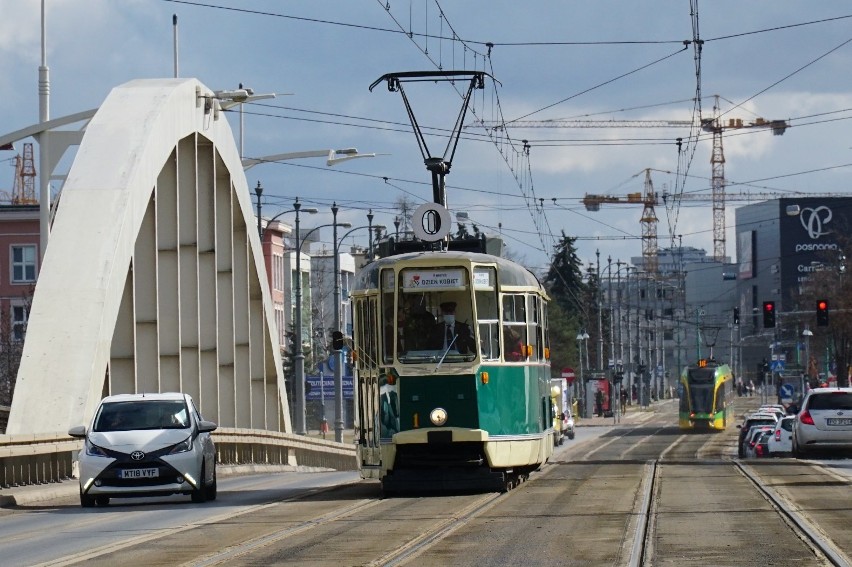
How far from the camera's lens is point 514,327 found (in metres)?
20.3

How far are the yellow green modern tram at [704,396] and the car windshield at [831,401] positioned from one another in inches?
1418

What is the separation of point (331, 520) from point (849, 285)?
57733 millimetres

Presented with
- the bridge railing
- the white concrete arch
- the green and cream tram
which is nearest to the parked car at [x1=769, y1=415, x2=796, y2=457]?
the bridge railing

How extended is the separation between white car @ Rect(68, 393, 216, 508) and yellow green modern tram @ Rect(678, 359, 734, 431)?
49879 millimetres

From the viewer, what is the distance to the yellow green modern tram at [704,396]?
227 ft

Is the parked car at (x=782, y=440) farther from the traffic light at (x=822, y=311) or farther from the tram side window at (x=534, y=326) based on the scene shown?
the tram side window at (x=534, y=326)

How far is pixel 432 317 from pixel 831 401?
15.4 meters

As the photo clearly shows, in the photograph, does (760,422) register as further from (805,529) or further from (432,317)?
(805,529)

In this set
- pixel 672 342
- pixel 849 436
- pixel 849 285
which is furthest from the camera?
pixel 672 342

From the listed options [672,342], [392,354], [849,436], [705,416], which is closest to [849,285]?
[705,416]

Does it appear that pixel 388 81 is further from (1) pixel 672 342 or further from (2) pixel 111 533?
(1) pixel 672 342

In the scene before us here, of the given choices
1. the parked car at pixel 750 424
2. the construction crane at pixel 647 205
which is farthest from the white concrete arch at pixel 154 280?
the construction crane at pixel 647 205

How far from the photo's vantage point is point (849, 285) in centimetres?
7044

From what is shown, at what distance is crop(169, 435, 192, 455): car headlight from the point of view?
20344mm
